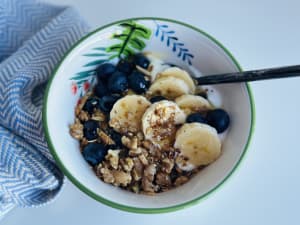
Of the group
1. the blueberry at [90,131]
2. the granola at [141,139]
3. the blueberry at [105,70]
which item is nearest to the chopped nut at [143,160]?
the granola at [141,139]

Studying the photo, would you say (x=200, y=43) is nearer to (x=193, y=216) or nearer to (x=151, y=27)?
(x=151, y=27)

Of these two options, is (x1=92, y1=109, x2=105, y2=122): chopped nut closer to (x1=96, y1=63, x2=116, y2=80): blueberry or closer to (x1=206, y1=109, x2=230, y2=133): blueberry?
(x1=96, y1=63, x2=116, y2=80): blueberry

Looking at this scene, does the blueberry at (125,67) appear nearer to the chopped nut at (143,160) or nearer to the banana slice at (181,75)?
the banana slice at (181,75)

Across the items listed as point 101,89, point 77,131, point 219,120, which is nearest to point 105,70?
point 101,89

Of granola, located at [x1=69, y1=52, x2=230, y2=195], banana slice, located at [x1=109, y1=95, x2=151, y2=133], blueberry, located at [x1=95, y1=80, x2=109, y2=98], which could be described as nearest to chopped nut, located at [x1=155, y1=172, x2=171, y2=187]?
granola, located at [x1=69, y1=52, x2=230, y2=195]

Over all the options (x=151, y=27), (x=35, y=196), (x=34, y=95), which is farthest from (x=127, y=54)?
(x=35, y=196)
